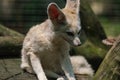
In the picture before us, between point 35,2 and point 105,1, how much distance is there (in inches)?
54.2

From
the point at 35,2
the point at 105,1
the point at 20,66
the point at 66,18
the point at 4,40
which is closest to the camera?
the point at 66,18

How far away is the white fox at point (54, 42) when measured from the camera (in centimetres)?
370

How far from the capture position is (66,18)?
3723 mm

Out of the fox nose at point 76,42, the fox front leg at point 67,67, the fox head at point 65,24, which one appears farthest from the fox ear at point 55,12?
the fox front leg at point 67,67

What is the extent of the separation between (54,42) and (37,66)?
23 cm

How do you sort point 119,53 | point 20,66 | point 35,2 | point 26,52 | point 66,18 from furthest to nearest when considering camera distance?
point 35,2 < point 20,66 < point 26,52 < point 66,18 < point 119,53

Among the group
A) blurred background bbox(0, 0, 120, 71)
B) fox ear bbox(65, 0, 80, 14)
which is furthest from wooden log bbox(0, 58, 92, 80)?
blurred background bbox(0, 0, 120, 71)

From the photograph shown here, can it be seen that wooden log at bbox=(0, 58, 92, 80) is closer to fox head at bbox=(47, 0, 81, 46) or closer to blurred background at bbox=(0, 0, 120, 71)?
fox head at bbox=(47, 0, 81, 46)

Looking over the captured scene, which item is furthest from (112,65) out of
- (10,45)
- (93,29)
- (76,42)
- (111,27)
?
(111,27)

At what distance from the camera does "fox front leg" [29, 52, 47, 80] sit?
12.5ft

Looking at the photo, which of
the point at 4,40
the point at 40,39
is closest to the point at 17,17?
the point at 4,40

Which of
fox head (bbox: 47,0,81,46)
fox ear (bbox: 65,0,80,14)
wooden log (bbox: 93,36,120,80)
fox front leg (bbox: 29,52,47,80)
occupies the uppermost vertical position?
fox ear (bbox: 65,0,80,14)

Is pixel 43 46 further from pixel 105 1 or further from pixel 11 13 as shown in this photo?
pixel 105 1

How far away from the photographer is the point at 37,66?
12.6ft
